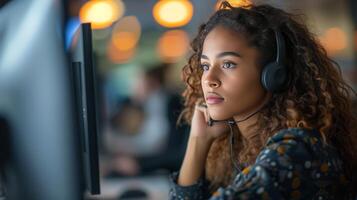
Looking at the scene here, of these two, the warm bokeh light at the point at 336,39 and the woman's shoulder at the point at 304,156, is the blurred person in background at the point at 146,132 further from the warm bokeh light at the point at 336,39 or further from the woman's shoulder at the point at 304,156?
the woman's shoulder at the point at 304,156

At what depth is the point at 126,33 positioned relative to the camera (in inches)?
149

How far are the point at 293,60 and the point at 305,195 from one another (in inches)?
13.1

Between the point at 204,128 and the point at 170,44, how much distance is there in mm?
2354

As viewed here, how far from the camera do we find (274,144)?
1096 mm

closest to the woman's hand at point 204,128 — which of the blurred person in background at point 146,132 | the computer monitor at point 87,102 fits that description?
the computer monitor at point 87,102

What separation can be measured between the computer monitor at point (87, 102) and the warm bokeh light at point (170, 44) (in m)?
2.75

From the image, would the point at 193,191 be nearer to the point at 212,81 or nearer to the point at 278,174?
the point at 212,81

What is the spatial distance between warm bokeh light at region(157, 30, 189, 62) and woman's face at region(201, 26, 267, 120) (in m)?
2.53

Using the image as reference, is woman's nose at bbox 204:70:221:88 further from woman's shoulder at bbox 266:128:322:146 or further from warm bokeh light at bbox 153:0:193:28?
warm bokeh light at bbox 153:0:193:28

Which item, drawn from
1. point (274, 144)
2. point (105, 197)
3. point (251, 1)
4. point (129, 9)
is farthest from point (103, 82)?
point (274, 144)

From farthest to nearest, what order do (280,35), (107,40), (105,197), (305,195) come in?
1. (107,40)
2. (105,197)
3. (280,35)
4. (305,195)

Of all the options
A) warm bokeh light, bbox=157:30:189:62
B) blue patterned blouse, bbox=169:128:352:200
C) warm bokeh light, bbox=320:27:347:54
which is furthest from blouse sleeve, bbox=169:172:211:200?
warm bokeh light, bbox=320:27:347:54

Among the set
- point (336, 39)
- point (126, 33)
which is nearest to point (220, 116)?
point (126, 33)

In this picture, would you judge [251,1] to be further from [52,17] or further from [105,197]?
[105,197]
